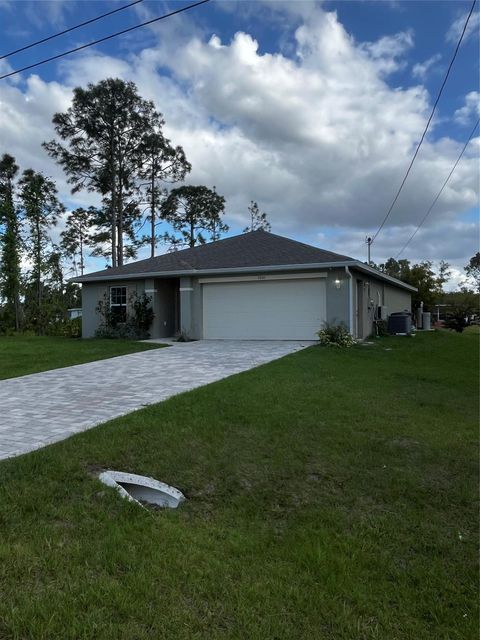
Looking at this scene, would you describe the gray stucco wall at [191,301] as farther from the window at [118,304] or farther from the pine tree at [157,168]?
the pine tree at [157,168]

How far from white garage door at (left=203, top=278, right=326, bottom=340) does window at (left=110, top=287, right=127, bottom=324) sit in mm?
3375

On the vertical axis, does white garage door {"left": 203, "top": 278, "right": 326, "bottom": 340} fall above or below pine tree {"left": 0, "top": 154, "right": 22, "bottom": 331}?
below

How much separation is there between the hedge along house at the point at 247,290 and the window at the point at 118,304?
4 cm

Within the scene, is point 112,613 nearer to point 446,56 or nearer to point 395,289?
point 446,56

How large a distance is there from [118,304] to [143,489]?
14.7 metres

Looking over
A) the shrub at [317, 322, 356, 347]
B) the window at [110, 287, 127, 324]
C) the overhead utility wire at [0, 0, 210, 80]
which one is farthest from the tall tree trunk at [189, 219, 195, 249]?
the overhead utility wire at [0, 0, 210, 80]

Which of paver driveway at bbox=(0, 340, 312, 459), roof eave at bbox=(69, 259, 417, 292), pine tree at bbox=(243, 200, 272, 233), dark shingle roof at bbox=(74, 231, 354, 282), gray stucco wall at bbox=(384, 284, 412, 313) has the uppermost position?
pine tree at bbox=(243, 200, 272, 233)

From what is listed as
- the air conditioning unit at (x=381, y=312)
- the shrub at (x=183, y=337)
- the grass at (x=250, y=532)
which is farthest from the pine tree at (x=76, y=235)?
the grass at (x=250, y=532)

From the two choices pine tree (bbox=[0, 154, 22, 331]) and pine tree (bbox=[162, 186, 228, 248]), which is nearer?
pine tree (bbox=[0, 154, 22, 331])

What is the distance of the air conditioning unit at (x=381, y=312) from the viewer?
19469mm

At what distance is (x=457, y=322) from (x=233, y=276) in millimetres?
20484

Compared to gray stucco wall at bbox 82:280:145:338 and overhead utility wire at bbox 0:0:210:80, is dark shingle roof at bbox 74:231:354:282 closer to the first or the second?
gray stucco wall at bbox 82:280:145:338

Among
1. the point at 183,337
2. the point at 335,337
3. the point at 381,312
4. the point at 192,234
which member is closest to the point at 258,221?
the point at 192,234

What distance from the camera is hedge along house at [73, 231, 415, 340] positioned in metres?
14.4
